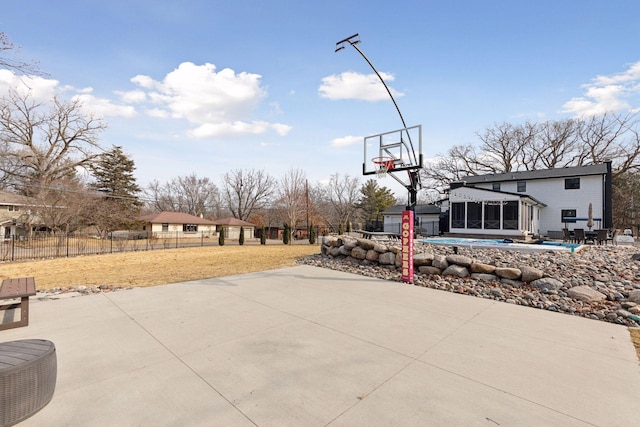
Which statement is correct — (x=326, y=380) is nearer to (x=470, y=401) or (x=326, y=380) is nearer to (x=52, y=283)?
(x=470, y=401)

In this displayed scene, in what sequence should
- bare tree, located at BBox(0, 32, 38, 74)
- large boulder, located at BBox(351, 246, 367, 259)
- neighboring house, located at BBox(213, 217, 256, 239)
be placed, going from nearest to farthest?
bare tree, located at BBox(0, 32, 38, 74), large boulder, located at BBox(351, 246, 367, 259), neighboring house, located at BBox(213, 217, 256, 239)

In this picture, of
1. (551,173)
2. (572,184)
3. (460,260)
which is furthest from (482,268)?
(572,184)

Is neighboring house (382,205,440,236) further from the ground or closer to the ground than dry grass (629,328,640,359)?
further from the ground

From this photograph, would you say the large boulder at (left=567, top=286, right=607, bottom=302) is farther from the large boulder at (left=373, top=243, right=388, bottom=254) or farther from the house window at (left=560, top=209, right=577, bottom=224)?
the house window at (left=560, top=209, right=577, bottom=224)

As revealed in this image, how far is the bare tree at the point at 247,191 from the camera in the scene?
139ft

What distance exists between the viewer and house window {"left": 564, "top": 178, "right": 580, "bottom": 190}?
66.4 feet

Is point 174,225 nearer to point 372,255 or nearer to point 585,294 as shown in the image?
point 372,255

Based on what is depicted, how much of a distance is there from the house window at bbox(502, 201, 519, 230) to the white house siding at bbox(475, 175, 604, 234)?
5462 mm

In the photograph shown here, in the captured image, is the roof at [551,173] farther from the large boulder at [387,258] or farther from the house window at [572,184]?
the large boulder at [387,258]

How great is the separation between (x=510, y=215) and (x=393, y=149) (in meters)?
13.1

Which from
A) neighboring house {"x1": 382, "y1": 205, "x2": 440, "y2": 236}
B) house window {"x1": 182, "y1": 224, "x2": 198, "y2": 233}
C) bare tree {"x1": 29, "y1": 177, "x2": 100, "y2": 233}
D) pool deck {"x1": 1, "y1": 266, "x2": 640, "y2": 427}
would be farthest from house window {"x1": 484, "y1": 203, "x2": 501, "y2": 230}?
house window {"x1": 182, "y1": 224, "x2": 198, "y2": 233}

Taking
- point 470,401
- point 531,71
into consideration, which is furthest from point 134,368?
point 531,71

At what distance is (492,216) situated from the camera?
19.0m

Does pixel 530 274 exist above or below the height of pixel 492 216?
below
